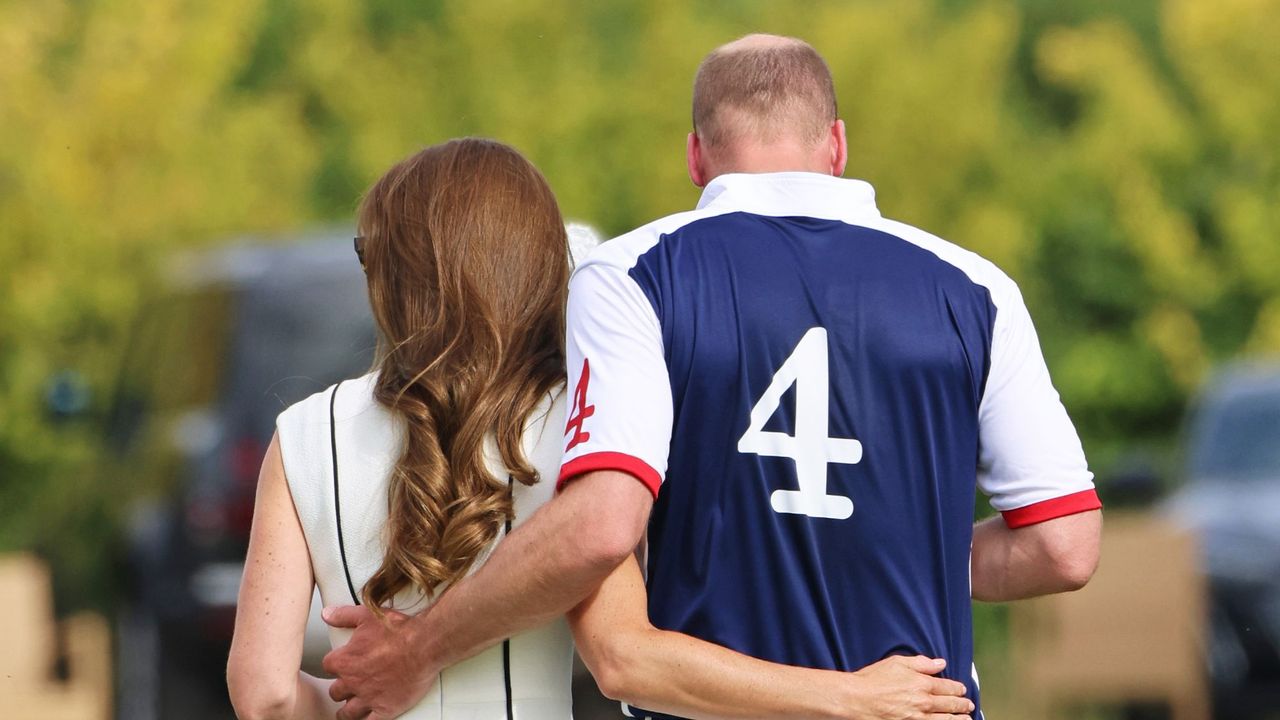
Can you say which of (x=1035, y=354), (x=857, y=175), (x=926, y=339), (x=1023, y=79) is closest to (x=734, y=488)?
(x=926, y=339)

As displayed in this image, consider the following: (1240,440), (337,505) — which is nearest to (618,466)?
(337,505)

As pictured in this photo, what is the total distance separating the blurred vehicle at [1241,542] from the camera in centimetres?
814

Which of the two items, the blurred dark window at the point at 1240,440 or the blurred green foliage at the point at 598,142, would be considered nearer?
the blurred dark window at the point at 1240,440

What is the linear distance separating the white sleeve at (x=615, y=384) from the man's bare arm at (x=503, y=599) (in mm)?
34

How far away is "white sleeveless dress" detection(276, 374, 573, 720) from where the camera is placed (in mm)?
2744

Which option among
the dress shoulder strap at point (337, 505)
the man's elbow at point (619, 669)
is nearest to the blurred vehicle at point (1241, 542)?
the man's elbow at point (619, 669)

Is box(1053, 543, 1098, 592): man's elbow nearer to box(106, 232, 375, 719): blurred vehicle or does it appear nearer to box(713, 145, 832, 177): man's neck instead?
box(713, 145, 832, 177): man's neck

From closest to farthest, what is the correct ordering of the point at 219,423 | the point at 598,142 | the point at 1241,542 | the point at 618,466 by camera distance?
the point at 618,466 < the point at 219,423 < the point at 1241,542 < the point at 598,142

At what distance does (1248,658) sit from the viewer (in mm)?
8180

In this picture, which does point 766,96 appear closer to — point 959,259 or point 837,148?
point 837,148

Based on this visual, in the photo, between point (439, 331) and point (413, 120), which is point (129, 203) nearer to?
point (413, 120)

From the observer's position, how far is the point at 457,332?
277 cm

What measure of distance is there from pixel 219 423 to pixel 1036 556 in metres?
5.42

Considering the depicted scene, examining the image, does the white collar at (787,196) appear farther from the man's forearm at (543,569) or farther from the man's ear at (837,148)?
the man's forearm at (543,569)
